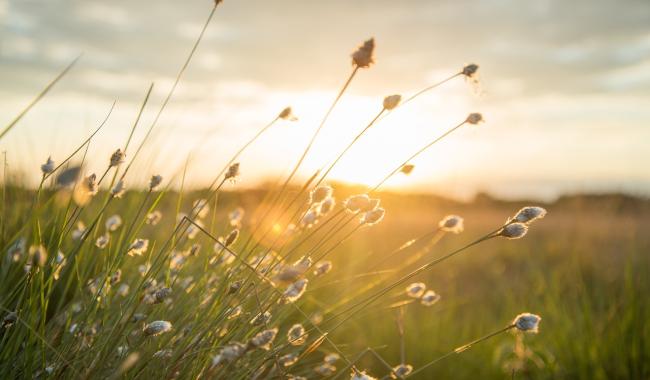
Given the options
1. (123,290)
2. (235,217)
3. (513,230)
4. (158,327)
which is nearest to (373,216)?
(513,230)

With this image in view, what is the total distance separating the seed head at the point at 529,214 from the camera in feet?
5.70

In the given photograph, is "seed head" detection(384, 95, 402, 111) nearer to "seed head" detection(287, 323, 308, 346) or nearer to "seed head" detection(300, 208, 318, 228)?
"seed head" detection(300, 208, 318, 228)

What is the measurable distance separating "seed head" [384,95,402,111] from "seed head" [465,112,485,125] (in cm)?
28

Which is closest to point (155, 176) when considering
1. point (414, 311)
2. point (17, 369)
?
point (17, 369)

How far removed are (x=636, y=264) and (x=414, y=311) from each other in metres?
1.76

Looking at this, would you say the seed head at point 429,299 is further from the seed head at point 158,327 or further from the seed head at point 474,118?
the seed head at point 158,327

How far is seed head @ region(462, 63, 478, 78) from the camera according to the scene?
1.87 meters

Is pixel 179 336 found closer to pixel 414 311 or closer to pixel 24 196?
pixel 24 196

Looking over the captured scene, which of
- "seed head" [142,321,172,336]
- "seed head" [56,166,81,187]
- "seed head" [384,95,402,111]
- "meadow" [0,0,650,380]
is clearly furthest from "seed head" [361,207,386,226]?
"seed head" [56,166,81,187]

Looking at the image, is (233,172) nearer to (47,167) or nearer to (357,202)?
(357,202)

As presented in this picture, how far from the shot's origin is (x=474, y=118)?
1.91m

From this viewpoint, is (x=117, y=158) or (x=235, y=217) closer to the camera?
(x=117, y=158)

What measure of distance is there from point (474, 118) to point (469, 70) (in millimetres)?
157

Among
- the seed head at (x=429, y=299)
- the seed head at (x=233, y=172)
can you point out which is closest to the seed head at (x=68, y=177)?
the seed head at (x=233, y=172)
